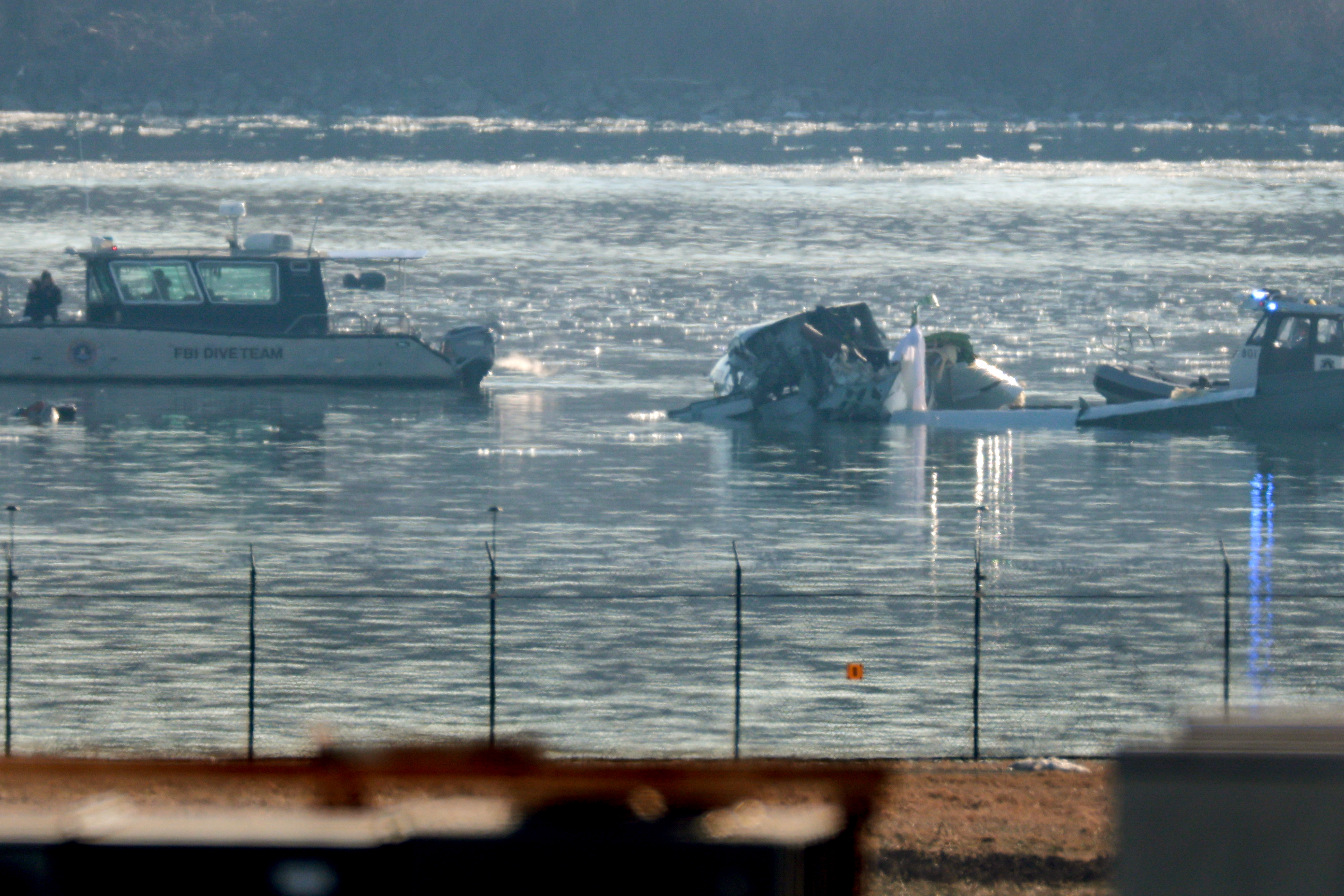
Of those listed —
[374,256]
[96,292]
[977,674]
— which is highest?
[374,256]

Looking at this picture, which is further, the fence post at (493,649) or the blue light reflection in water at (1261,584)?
the blue light reflection in water at (1261,584)

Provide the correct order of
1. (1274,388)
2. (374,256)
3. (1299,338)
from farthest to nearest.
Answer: (374,256) < (1274,388) < (1299,338)

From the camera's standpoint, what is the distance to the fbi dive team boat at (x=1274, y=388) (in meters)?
52.9

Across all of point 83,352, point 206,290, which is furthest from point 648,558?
point 83,352

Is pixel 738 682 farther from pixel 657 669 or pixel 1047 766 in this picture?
pixel 657 669

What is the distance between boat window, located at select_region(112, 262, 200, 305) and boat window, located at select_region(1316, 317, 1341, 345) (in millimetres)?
30042

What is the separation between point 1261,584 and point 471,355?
31.6 metres

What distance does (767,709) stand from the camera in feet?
80.7

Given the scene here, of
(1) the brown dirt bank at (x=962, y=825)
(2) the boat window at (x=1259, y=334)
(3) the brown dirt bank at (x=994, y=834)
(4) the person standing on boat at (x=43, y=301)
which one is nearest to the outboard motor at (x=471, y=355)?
(4) the person standing on boat at (x=43, y=301)

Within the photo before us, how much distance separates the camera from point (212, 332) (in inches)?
2322

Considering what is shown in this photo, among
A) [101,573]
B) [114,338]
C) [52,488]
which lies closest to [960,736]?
[101,573]

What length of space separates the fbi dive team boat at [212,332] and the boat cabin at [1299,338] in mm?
22807

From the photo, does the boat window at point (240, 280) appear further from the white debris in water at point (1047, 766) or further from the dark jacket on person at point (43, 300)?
the white debris in water at point (1047, 766)

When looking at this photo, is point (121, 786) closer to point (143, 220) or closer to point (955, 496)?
point (955, 496)
